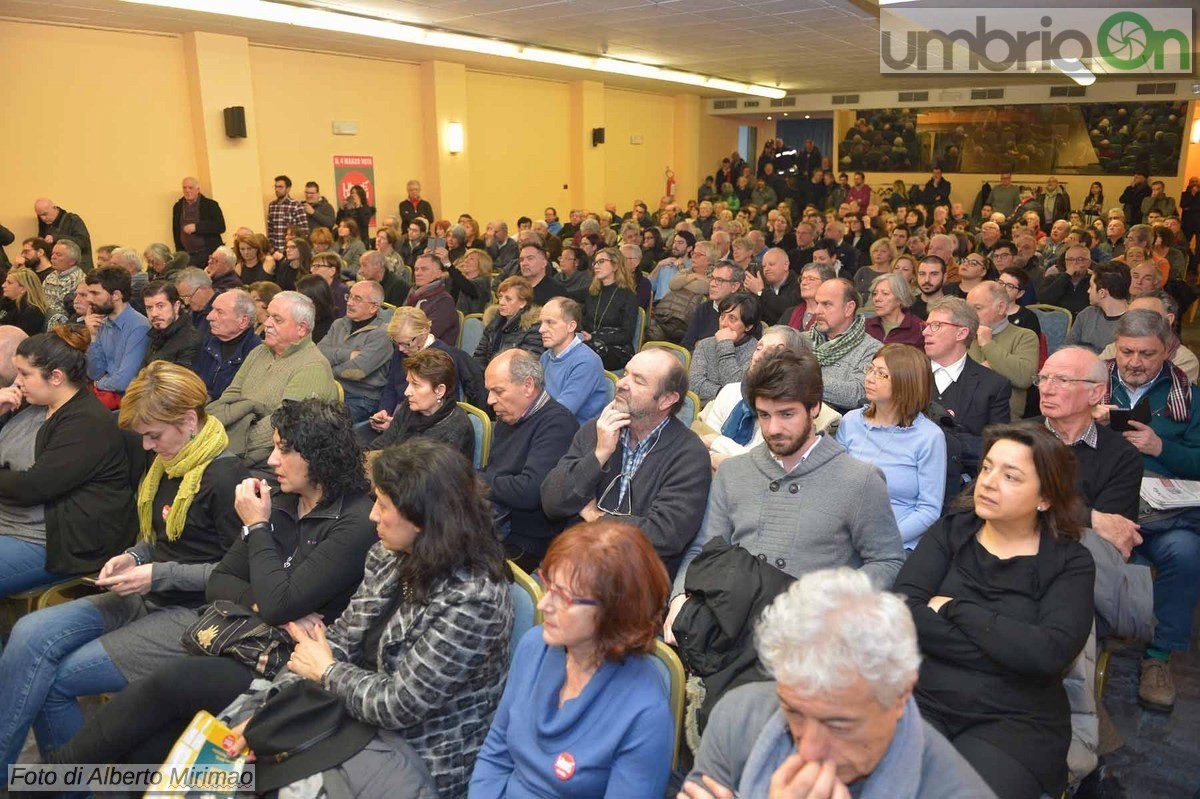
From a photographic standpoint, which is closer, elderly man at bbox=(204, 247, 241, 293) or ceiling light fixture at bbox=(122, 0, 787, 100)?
elderly man at bbox=(204, 247, 241, 293)

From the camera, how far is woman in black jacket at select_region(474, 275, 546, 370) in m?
5.09

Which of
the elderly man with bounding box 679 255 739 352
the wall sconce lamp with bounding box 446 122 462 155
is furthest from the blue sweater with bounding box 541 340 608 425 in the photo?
the wall sconce lamp with bounding box 446 122 462 155

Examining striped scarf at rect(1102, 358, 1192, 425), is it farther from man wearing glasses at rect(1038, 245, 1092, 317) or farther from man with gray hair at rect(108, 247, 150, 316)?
man with gray hair at rect(108, 247, 150, 316)

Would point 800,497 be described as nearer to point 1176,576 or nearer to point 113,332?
point 1176,576

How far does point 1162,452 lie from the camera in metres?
3.33

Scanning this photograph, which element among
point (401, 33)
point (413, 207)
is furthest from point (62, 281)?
point (413, 207)

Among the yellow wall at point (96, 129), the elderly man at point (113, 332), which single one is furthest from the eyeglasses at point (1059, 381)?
the yellow wall at point (96, 129)

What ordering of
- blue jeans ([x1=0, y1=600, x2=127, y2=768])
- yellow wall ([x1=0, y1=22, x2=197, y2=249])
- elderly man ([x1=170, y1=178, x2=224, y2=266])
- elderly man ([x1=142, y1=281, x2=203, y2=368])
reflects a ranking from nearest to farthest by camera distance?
1. blue jeans ([x1=0, y1=600, x2=127, y2=768])
2. elderly man ([x1=142, y1=281, x2=203, y2=368])
3. yellow wall ([x1=0, y1=22, x2=197, y2=249])
4. elderly man ([x1=170, y1=178, x2=224, y2=266])

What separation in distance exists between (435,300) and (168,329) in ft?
5.71

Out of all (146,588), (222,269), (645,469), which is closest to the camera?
(146,588)

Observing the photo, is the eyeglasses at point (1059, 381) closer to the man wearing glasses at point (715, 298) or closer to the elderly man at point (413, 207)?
the man wearing glasses at point (715, 298)

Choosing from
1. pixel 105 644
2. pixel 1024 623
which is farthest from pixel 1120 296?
pixel 105 644

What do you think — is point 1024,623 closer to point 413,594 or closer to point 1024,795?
point 1024,795

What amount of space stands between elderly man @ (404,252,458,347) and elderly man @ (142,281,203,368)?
1480mm
